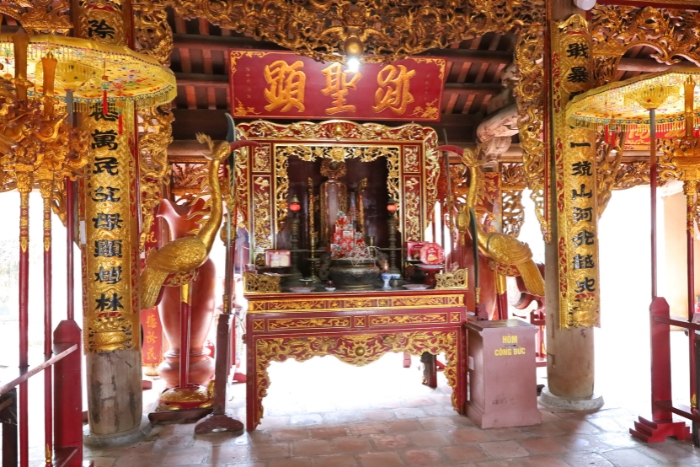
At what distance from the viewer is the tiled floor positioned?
9.20ft

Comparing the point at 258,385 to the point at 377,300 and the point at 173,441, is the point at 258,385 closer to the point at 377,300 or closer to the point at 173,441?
the point at 173,441

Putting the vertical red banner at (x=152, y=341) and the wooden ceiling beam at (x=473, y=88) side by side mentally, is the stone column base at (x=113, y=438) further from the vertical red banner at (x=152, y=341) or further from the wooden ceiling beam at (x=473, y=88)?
the wooden ceiling beam at (x=473, y=88)

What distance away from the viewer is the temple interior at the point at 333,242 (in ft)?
8.89

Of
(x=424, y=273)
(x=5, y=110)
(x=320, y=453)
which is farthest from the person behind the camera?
(x=424, y=273)

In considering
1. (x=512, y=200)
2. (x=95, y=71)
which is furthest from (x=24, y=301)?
(x=512, y=200)

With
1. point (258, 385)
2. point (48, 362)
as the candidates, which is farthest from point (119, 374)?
point (48, 362)

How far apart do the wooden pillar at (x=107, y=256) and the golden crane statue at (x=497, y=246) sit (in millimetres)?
2411

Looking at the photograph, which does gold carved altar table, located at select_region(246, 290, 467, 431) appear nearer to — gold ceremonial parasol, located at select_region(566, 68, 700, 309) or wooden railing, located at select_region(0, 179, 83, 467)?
wooden railing, located at select_region(0, 179, 83, 467)

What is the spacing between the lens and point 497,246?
153 inches

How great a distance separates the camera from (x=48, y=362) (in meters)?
2.12

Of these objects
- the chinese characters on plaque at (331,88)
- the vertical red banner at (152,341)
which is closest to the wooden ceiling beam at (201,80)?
the chinese characters on plaque at (331,88)

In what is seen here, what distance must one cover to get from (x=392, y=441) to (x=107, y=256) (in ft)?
7.05

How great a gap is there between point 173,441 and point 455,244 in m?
3.26

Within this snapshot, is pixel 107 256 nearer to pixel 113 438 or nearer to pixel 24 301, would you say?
pixel 24 301
